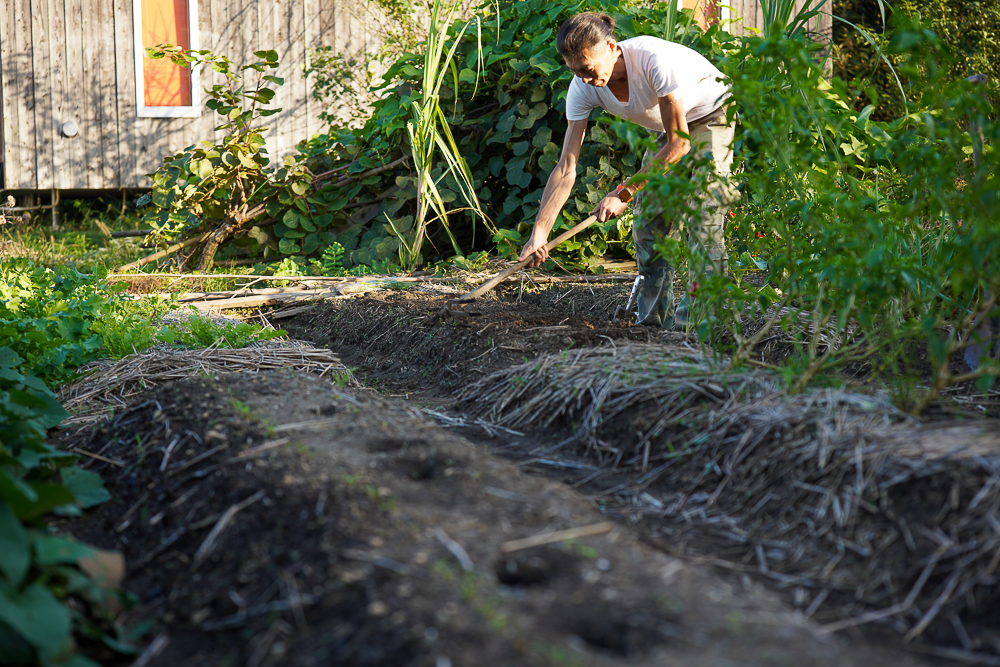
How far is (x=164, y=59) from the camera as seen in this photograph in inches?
292

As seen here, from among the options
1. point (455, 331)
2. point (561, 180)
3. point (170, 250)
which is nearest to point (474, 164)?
point (561, 180)

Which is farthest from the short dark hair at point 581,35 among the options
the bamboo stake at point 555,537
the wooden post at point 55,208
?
the wooden post at point 55,208

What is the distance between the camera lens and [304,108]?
25.4ft

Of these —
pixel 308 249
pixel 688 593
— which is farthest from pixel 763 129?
pixel 308 249

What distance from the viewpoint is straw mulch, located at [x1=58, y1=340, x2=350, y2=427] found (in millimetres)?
2449

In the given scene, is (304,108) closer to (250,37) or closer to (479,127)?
(250,37)

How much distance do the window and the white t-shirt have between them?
17.9 ft

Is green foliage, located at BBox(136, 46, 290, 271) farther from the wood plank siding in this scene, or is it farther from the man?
the man

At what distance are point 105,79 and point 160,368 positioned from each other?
5.97 metres

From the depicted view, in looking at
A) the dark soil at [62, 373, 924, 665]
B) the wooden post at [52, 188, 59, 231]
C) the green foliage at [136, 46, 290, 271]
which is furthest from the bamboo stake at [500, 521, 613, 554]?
the wooden post at [52, 188, 59, 231]

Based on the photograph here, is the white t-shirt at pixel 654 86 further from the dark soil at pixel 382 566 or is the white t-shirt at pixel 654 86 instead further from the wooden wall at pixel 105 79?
the wooden wall at pixel 105 79

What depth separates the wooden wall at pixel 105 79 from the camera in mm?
7176

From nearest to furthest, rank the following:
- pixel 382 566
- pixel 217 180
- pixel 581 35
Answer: pixel 382 566 < pixel 581 35 < pixel 217 180

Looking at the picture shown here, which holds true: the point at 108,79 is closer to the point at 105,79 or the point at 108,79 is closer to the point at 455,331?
the point at 105,79
